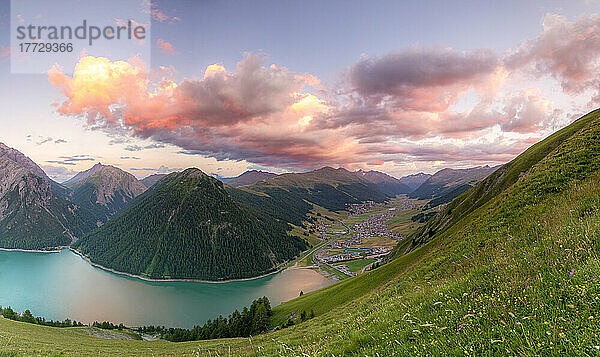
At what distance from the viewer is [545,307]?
5879mm

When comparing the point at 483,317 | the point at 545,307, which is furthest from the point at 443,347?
the point at 545,307

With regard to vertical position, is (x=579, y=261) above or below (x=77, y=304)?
above

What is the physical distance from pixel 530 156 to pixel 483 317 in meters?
72.5

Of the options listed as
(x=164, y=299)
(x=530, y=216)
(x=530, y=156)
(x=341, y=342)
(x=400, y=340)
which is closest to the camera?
(x=400, y=340)

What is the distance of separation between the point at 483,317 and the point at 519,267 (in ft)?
12.2

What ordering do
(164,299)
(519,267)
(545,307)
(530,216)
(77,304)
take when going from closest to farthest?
(545,307)
(519,267)
(530,216)
(77,304)
(164,299)

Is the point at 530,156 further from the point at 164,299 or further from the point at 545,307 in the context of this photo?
the point at 164,299

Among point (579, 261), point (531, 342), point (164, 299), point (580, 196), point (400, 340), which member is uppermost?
point (580, 196)

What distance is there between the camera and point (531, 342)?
4.71 meters

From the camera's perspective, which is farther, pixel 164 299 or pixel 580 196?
pixel 164 299

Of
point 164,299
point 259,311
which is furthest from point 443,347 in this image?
point 164,299

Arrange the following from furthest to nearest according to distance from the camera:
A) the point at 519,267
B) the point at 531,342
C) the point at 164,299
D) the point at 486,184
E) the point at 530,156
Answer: the point at 164,299 < the point at 486,184 < the point at 530,156 < the point at 519,267 < the point at 531,342

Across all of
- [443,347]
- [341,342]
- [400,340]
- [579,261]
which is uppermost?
[579,261]

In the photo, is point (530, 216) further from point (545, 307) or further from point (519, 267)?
point (545, 307)
